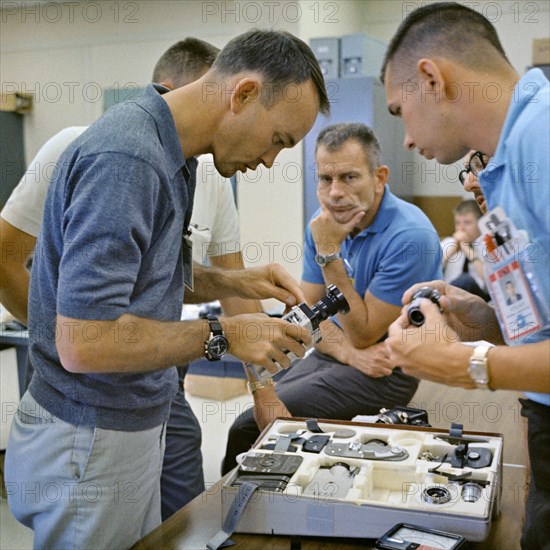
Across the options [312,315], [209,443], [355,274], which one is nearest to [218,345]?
[312,315]

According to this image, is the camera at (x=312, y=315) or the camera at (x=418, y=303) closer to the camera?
the camera at (x=418, y=303)

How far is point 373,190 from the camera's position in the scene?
2.63m

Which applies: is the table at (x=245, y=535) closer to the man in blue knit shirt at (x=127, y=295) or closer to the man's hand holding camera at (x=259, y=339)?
the man in blue knit shirt at (x=127, y=295)

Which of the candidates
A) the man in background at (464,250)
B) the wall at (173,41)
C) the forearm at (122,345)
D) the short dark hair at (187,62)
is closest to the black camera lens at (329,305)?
the forearm at (122,345)

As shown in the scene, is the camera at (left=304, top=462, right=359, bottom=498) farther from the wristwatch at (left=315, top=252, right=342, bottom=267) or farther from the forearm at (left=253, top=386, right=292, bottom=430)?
the wristwatch at (left=315, top=252, right=342, bottom=267)

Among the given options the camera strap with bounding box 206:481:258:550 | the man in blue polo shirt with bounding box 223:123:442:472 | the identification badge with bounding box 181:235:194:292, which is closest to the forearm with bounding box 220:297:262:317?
the man in blue polo shirt with bounding box 223:123:442:472

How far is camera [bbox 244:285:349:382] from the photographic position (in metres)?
1.59

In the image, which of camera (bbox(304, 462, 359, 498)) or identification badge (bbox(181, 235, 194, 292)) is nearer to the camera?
camera (bbox(304, 462, 359, 498))

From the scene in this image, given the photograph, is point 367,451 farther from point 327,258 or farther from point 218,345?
point 327,258

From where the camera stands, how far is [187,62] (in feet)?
7.44

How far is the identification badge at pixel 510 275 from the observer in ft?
3.74

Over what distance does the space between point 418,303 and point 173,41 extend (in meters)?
5.29

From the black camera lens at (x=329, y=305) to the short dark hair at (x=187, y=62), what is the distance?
36.8 inches

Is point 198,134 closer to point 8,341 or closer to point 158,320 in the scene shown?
point 158,320
